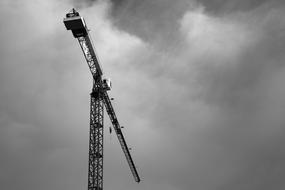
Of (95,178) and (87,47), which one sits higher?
(87,47)

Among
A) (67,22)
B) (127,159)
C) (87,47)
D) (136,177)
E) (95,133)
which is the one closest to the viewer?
(67,22)

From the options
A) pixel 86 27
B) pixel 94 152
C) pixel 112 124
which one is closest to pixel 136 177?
pixel 112 124

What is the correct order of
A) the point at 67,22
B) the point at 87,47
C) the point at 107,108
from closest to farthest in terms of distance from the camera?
the point at 67,22, the point at 87,47, the point at 107,108

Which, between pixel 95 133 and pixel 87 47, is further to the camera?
pixel 95 133

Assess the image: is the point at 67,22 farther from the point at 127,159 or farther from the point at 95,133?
the point at 127,159

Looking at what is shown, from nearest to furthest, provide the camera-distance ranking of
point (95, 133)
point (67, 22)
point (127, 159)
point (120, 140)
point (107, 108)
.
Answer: point (67, 22)
point (95, 133)
point (107, 108)
point (120, 140)
point (127, 159)

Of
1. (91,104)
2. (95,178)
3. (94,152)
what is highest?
(91,104)

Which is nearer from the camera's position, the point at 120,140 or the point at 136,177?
the point at 120,140

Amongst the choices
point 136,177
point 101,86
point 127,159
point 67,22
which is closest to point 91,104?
point 101,86

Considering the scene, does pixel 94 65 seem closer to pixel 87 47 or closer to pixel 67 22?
pixel 87 47

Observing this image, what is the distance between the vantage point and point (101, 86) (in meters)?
94.1

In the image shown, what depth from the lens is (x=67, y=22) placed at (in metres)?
78.4

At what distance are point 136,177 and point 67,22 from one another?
6668 cm

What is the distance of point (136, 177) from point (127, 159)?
1108 cm
